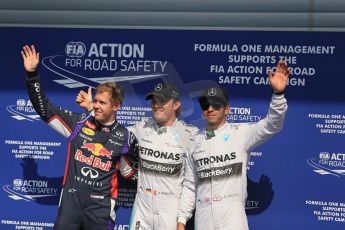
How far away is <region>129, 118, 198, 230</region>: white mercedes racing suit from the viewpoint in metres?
3.21

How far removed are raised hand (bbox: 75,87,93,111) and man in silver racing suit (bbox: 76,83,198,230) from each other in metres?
0.47

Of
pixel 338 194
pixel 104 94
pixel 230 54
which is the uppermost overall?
pixel 230 54

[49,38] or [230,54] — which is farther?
[49,38]

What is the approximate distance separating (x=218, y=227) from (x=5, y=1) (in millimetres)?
2357

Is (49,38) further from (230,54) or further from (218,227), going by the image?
(218,227)

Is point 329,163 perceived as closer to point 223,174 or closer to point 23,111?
point 223,174

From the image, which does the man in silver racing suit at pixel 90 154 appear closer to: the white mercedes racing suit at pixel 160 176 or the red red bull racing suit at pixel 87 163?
the red red bull racing suit at pixel 87 163

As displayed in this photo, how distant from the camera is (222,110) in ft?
9.98

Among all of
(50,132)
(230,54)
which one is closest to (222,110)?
(230,54)

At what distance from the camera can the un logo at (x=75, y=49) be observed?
3807 mm

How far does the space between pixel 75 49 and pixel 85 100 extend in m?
0.50

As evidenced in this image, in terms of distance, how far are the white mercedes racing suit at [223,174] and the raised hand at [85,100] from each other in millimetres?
836

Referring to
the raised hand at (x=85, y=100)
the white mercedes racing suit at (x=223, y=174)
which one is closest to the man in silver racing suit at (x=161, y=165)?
the white mercedes racing suit at (x=223, y=174)

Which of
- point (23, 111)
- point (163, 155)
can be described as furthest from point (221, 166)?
point (23, 111)
